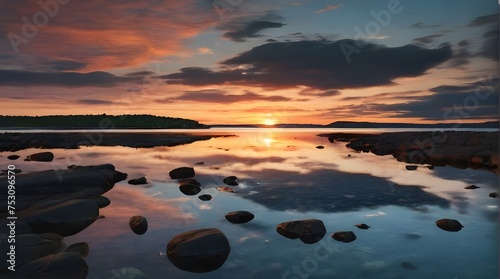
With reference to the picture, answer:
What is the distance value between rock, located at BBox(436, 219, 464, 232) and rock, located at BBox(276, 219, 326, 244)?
475cm

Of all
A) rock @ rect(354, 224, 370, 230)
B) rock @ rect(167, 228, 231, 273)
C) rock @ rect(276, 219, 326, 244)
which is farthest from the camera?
rock @ rect(354, 224, 370, 230)

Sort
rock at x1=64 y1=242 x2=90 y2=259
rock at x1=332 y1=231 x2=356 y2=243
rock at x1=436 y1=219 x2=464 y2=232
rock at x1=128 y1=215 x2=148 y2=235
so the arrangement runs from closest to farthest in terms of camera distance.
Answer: rock at x1=64 y1=242 x2=90 y2=259
rock at x1=332 y1=231 x2=356 y2=243
rock at x1=128 y1=215 x2=148 y2=235
rock at x1=436 y1=219 x2=464 y2=232

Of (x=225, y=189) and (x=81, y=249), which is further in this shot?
(x=225, y=189)

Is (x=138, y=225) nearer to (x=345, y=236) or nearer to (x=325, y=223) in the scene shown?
(x=325, y=223)

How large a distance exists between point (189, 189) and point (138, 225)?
689cm

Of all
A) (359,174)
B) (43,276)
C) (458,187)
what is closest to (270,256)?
(43,276)

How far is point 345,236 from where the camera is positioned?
38.9 ft

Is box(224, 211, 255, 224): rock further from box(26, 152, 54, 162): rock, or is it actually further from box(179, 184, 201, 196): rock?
box(26, 152, 54, 162): rock

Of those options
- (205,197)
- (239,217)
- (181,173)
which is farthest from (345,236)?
(181,173)

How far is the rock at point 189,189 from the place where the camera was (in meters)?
19.5

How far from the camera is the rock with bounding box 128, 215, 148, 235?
41.9 ft

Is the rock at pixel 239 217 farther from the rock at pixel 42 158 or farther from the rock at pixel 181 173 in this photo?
the rock at pixel 42 158

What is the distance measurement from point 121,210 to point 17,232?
5.04 m

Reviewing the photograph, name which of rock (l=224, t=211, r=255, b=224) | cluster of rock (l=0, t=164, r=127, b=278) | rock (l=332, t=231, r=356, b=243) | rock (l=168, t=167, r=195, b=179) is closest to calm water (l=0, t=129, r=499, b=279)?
rock (l=332, t=231, r=356, b=243)
